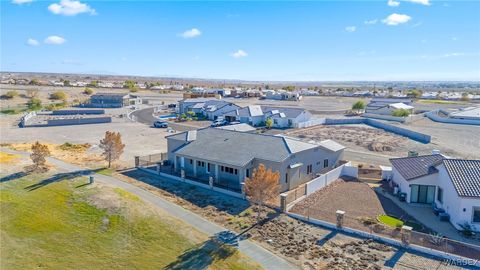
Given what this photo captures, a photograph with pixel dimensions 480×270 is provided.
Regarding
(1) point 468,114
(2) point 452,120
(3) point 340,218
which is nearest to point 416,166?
(3) point 340,218

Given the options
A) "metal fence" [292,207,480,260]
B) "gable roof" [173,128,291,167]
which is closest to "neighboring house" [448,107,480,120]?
"gable roof" [173,128,291,167]

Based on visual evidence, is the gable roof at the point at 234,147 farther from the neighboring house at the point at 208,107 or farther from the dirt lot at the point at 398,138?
the neighboring house at the point at 208,107

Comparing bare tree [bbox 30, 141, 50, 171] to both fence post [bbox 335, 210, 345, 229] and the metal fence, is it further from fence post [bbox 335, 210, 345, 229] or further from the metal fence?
fence post [bbox 335, 210, 345, 229]

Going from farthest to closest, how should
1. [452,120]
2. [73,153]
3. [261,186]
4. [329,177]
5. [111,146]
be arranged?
[452,120] → [73,153] → [111,146] → [329,177] → [261,186]

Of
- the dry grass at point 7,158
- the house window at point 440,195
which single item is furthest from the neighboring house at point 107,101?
the house window at point 440,195

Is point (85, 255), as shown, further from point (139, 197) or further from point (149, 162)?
A: point (149, 162)

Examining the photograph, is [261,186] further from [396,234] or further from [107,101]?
[107,101]
